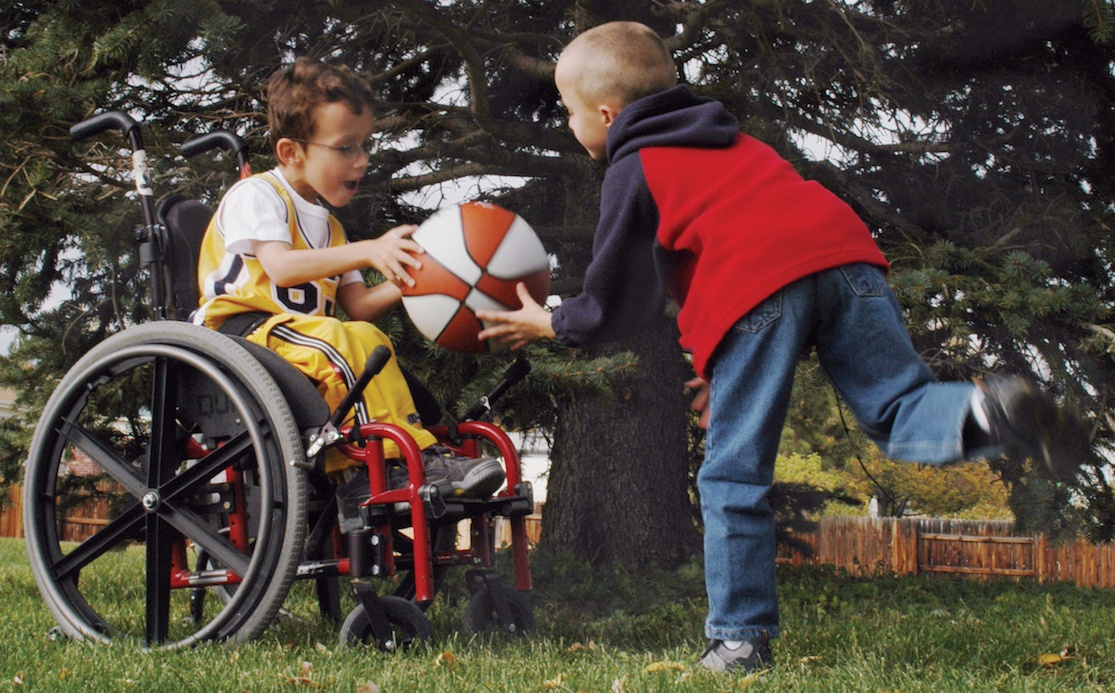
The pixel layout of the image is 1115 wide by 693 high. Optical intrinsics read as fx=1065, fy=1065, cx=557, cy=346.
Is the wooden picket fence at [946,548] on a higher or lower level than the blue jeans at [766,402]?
lower

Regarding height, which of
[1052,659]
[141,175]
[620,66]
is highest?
[620,66]

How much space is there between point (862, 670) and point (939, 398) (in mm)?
675

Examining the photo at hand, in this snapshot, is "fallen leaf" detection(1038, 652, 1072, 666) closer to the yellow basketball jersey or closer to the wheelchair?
the wheelchair

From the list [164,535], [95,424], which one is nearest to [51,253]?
[95,424]

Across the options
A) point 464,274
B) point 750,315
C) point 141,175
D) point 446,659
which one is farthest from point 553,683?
point 141,175

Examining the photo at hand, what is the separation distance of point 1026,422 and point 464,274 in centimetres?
156

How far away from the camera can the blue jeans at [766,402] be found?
253 cm

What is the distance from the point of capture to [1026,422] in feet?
7.64

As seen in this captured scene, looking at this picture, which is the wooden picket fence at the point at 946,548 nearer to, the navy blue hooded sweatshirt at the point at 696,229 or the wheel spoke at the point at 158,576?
the wheel spoke at the point at 158,576

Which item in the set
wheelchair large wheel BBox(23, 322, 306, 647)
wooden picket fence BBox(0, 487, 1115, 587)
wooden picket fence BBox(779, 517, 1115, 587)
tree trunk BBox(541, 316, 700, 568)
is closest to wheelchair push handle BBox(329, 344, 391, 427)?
wheelchair large wheel BBox(23, 322, 306, 647)

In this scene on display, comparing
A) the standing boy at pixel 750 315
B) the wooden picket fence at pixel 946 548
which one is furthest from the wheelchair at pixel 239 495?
the wooden picket fence at pixel 946 548

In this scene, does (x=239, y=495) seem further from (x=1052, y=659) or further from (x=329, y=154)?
(x=1052, y=659)

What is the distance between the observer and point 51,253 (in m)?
6.09

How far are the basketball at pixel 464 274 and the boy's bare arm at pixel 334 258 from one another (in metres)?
0.05
